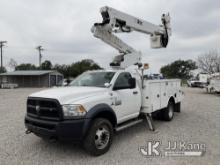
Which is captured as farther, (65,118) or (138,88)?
(138,88)

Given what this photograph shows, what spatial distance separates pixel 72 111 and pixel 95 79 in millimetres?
1668

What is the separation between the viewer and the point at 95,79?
5645 mm

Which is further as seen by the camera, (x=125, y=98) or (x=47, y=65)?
(x=47, y=65)

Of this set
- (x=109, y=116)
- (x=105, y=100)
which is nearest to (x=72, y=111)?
(x=105, y=100)

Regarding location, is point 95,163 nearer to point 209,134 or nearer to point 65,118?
point 65,118

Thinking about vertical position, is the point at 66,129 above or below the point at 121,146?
above

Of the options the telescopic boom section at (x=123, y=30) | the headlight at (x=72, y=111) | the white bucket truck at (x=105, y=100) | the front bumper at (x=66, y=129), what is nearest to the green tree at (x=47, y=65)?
the telescopic boom section at (x=123, y=30)

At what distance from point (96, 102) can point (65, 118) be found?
0.76 meters

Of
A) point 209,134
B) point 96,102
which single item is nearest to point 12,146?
point 96,102

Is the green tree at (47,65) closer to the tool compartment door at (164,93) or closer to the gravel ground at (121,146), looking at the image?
the gravel ground at (121,146)

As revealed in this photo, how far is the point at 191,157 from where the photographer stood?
446 centimetres

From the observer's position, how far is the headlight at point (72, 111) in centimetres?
414

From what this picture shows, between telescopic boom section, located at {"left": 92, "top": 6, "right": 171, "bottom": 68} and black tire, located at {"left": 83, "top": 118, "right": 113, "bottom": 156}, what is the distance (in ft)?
8.14

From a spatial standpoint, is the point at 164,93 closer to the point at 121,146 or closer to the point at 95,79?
the point at 95,79
